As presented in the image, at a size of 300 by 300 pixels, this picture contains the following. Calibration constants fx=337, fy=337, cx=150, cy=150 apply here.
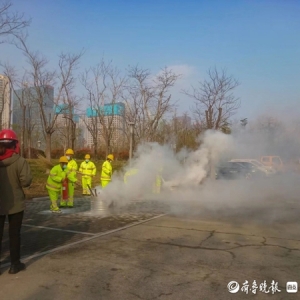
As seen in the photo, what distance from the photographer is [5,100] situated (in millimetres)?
25734

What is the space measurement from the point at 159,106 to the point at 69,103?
21.7 ft

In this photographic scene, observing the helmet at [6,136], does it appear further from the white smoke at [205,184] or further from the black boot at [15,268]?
the white smoke at [205,184]

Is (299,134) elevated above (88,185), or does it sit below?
above

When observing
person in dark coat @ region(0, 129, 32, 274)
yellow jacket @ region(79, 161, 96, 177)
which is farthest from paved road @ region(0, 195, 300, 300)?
yellow jacket @ region(79, 161, 96, 177)

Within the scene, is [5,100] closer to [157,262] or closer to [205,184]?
[205,184]

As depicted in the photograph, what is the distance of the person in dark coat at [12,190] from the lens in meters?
4.97

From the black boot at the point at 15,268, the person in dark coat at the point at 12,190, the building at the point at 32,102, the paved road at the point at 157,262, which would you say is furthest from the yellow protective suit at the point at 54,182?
the building at the point at 32,102

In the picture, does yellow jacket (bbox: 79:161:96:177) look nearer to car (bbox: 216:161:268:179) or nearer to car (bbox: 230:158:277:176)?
car (bbox: 216:161:268:179)

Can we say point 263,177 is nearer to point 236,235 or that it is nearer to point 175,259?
point 236,235

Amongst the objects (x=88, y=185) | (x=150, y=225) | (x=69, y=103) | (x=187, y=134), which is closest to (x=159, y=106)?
(x=187, y=134)

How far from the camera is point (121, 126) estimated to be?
30906mm

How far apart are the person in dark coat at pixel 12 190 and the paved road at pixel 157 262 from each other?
39cm

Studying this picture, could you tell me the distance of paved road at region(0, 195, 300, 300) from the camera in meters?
4.37

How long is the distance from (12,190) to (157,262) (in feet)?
8.44
